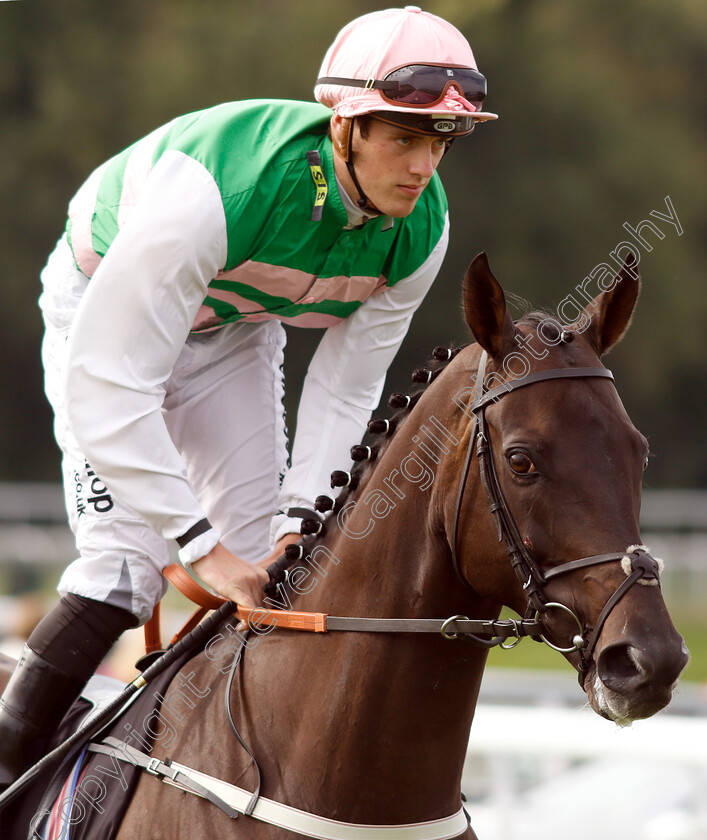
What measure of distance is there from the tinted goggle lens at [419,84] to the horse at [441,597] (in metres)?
0.53

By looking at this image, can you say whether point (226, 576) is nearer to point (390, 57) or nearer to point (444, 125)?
point (444, 125)

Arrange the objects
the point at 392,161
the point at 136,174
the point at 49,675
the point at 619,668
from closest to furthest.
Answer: the point at 619,668 < the point at 392,161 < the point at 49,675 < the point at 136,174

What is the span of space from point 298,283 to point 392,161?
0.42 metres

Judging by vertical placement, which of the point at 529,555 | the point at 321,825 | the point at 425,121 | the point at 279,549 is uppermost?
the point at 425,121

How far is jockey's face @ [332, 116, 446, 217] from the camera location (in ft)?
8.87

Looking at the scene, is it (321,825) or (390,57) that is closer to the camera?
(321,825)

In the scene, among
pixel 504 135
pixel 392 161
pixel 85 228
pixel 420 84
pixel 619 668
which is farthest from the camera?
pixel 504 135

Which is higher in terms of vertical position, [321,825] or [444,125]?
[444,125]

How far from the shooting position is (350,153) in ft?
9.09

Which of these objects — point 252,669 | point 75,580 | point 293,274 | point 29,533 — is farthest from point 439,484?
point 29,533

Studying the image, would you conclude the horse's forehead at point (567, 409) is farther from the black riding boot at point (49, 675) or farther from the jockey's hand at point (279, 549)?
the black riding boot at point (49, 675)

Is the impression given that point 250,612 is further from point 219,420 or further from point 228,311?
point 228,311

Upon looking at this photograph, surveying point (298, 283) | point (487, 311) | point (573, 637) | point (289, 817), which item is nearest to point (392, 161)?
point (298, 283)

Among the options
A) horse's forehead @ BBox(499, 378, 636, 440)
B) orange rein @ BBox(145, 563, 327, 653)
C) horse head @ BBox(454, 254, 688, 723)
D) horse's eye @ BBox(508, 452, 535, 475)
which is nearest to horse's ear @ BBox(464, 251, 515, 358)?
horse head @ BBox(454, 254, 688, 723)
